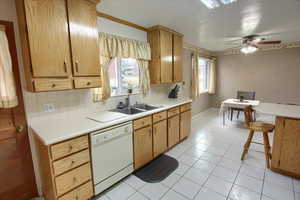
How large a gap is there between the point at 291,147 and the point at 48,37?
3.24 meters

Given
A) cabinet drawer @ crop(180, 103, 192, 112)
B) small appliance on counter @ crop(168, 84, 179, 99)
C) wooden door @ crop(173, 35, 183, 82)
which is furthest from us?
small appliance on counter @ crop(168, 84, 179, 99)

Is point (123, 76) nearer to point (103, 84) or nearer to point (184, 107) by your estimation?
point (103, 84)

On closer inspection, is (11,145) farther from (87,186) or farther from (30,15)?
(30,15)

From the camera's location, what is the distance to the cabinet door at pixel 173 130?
9.14 ft

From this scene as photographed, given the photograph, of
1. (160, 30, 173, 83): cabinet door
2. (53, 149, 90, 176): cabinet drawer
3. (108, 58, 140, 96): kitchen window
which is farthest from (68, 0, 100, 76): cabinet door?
(160, 30, 173, 83): cabinet door

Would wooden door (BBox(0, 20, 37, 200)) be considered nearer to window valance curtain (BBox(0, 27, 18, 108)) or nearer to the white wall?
window valance curtain (BBox(0, 27, 18, 108))

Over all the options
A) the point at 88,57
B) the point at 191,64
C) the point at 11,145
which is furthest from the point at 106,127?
the point at 191,64

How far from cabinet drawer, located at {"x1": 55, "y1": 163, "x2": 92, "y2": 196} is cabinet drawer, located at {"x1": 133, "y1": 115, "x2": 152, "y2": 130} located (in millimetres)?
760

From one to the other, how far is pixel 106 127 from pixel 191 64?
3822 mm

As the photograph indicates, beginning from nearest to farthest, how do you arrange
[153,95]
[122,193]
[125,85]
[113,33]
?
[122,193] → [113,33] → [125,85] → [153,95]

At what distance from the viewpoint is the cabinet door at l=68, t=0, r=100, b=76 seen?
1.64 meters

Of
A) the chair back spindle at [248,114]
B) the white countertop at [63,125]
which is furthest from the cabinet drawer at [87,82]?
the chair back spindle at [248,114]

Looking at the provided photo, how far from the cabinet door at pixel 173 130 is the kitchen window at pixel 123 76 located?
891 mm

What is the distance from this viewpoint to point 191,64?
473 centimetres
